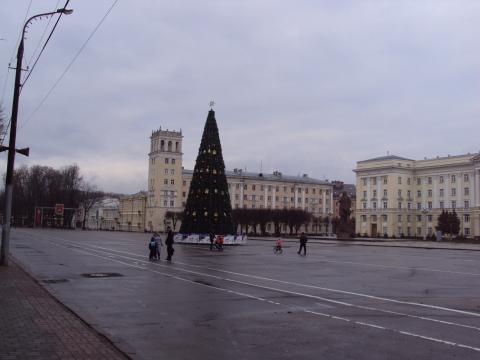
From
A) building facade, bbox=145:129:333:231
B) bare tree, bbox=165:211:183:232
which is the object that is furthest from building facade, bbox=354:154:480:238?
bare tree, bbox=165:211:183:232

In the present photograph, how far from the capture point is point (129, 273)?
2061 centimetres

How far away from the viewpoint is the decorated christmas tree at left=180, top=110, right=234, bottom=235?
5191 cm

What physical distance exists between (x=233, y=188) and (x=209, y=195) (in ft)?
340

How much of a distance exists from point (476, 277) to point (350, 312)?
11.4 metres

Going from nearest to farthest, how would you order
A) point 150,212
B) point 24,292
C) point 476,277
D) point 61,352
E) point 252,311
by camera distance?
point 61,352
point 252,311
point 24,292
point 476,277
point 150,212

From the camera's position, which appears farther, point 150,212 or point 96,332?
point 150,212

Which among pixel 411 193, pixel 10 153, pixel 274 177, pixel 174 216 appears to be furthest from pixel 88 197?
pixel 10 153

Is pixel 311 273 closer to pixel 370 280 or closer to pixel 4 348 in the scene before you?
pixel 370 280

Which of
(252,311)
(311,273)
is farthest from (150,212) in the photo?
(252,311)

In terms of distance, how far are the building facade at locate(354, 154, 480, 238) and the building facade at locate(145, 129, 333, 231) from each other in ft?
74.4

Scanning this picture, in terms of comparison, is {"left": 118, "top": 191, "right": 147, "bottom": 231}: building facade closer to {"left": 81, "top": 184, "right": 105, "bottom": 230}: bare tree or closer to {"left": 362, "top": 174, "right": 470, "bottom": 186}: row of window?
{"left": 81, "top": 184, "right": 105, "bottom": 230}: bare tree

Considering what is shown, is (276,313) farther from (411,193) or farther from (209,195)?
(411,193)

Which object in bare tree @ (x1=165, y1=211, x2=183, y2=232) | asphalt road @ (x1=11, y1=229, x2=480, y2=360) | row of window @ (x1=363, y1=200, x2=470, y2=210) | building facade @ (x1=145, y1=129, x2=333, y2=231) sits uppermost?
building facade @ (x1=145, y1=129, x2=333, y2=231)

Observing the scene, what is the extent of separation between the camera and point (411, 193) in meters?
139
